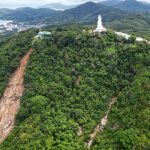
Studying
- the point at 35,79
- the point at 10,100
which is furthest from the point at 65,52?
the point at 10,100

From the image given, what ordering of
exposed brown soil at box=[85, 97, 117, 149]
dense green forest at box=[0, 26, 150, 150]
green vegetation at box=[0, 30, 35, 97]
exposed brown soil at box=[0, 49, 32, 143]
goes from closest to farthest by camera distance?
dense green forest at box=[0, 26, 150, 150] → exposed brown soil at box=[85, 97, 117, 149] → exposed brown soil at box=[0, 49, 32, 143] → green vegetation at box=[0, 30, 35, 97]

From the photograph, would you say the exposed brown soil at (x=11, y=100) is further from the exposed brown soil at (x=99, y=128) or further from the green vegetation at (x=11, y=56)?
the exposed brown soil at (x=99, y=128)

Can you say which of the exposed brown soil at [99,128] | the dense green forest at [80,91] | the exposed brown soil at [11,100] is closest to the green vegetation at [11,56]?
the dense green forest at [80,91]

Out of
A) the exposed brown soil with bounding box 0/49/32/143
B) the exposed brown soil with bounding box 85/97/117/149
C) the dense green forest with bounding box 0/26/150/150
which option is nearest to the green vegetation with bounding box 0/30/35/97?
the dense green forest with bounding box 0/26/150/150

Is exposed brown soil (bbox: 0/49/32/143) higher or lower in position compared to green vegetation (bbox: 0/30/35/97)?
lower

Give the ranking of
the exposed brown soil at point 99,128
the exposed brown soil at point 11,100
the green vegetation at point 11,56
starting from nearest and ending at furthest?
1. the exposed brown soil at point 99,128
2. the exposed brown soil at point 11,100
3. the green vegetation at point 11,56

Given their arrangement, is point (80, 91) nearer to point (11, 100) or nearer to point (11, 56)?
point (11, 100)

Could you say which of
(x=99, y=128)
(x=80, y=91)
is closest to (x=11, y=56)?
(x=80, y=91)

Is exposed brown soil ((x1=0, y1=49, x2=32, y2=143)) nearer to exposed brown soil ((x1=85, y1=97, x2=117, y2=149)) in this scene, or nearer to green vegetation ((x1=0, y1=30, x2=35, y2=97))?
green vegetation ((x1=0, y1=30, x2=35, y2=97))
